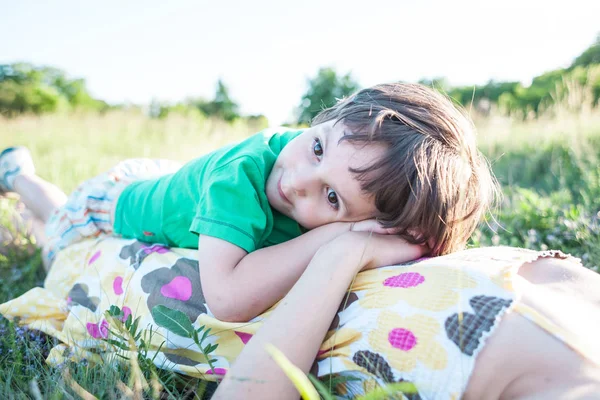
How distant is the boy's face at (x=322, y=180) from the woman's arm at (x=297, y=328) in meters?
0.26

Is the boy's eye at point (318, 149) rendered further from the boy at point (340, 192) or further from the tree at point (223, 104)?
the tree at point (223, 104)

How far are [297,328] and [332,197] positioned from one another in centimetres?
63

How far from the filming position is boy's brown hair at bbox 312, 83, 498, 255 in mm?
1625

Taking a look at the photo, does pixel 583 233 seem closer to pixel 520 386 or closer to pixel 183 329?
pixel 520 386

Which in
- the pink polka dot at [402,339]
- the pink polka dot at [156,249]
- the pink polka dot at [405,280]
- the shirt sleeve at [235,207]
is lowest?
the pink polka dot at [156,249]

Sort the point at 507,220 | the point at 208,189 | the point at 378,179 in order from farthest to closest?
the point at 507,220 → the point at 208,189 → the point at 378,179

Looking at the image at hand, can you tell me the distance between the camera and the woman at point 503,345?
3.63ft

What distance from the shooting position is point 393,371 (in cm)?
124

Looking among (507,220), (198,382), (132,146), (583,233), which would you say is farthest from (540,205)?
(132,146)

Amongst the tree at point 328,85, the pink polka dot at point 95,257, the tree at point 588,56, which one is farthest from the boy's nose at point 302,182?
the tree at point 588,56

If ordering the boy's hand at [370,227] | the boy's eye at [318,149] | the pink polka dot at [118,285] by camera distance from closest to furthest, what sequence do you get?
the boy's hand at [370,227], the boy's eye at [318,149], the pink polka dot at [118,285]

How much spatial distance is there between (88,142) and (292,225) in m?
8.10


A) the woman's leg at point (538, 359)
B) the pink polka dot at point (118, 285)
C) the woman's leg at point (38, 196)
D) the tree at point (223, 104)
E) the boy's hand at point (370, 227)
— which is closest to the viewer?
the woman's leg at point (538, 359)

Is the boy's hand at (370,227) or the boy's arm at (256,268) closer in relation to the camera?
the boy's arm at (256,268)
